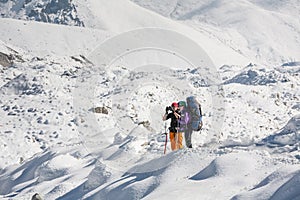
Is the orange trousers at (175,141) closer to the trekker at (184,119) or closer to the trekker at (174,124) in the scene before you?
the trekker at (174,124)

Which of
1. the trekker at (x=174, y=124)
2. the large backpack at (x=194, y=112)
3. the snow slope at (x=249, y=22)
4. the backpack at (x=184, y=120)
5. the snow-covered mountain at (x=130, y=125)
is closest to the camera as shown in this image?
the snow-covered mountain at (x=130, y=125)

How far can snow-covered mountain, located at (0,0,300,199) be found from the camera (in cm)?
991

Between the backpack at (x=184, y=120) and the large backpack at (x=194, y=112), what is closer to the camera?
the large backpack at (x=194, y=112)

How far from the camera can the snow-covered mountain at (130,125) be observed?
390 inches

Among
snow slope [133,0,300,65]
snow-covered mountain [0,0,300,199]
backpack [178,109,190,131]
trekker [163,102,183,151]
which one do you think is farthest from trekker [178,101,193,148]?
snow slope [133,0,300,65]

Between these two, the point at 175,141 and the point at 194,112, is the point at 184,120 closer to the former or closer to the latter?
the point at 194,112

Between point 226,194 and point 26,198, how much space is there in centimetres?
568

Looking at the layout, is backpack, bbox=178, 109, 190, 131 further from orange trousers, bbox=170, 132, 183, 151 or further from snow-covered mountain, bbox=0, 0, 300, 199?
snow-covered mountain, bbox=0, 0, 300, 199

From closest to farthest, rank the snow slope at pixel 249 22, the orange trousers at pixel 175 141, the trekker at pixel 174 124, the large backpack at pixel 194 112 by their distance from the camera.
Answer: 1. the trekker at pixel 174 124
2. the large backpack at pixel 194 112
3. the orange trousers at pixel 175 141
4. the snow slope at pixel 249 22

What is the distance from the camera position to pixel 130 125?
22156mm

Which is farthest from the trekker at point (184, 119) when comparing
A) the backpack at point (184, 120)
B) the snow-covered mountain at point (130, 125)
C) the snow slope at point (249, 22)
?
the snow slope at point (249, 22)

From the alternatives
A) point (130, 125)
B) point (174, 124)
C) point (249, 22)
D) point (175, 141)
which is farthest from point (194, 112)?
point (249, 22)

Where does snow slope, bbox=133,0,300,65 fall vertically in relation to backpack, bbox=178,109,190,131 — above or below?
above

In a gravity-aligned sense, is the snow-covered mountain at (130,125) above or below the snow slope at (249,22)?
below
